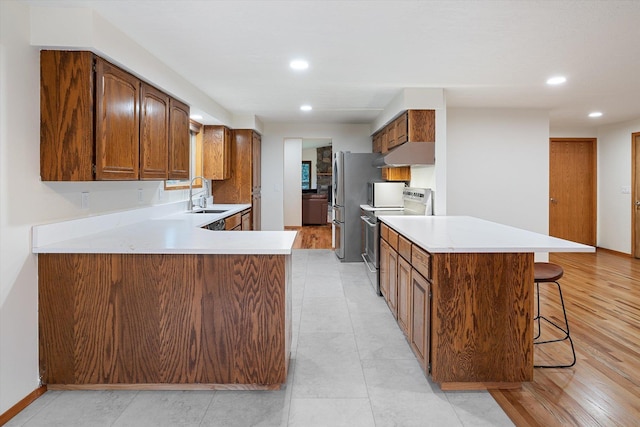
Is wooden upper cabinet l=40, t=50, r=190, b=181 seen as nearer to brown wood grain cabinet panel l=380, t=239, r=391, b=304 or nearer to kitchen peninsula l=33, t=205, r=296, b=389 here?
kitchen peninsula l=33, t=205, r=296, b=389

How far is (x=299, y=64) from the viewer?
344 cm

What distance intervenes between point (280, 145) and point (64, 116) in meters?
5.02

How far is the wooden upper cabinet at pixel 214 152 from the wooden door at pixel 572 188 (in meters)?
5.51

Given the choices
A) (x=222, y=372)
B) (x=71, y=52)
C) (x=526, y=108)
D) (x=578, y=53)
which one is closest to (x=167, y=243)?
(x=222, y=372)

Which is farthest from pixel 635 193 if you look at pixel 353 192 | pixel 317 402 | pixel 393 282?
pixel 317 402

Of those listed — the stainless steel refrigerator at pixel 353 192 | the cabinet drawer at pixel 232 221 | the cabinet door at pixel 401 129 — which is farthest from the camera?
the stainless steel refrigerator at pixel 353 192

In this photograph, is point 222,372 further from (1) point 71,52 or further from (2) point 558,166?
(2) point 558,166

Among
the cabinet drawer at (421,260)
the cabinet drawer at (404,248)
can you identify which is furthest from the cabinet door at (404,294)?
the cabinet drawer at (421,260)

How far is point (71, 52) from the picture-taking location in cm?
231

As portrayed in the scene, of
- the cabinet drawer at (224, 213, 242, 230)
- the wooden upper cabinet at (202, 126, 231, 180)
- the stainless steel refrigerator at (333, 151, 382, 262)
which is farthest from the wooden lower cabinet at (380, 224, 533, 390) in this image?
the wooden upper cabinet at (202, 126, 231, 180)

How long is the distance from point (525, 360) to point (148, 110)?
2.96m

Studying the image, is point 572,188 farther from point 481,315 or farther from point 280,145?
point 481,315

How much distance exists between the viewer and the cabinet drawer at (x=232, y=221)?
4.64 metres

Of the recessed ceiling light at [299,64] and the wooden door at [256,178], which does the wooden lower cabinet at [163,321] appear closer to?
the recessed ceiling light at [299,64]
